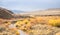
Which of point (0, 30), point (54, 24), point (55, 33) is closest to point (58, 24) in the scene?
point (54, 24)

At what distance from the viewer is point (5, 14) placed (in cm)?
5462

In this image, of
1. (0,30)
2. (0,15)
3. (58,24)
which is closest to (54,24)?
(58,24)

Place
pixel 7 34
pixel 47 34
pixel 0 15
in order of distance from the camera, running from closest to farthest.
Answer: pixel 7 34 < pixel 47 34 < pixel 0 15

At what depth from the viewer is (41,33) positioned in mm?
25016

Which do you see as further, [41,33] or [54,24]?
[54,24]

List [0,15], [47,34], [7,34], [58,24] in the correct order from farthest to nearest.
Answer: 1. [0,15]
2. [58,24]
3. [47,34]
4. [7,34]

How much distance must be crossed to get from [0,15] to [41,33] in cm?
2971

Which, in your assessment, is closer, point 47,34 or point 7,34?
point 7,34

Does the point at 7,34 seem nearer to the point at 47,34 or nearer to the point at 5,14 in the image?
the point at 47,34

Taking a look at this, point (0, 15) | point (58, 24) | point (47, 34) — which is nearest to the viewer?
point (47, 34)

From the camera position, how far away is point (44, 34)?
24.7 meters

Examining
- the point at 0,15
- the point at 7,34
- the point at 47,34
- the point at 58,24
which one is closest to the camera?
the point at 7,34

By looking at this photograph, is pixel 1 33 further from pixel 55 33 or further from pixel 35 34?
pixel 55 33

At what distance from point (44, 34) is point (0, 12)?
3046cm
